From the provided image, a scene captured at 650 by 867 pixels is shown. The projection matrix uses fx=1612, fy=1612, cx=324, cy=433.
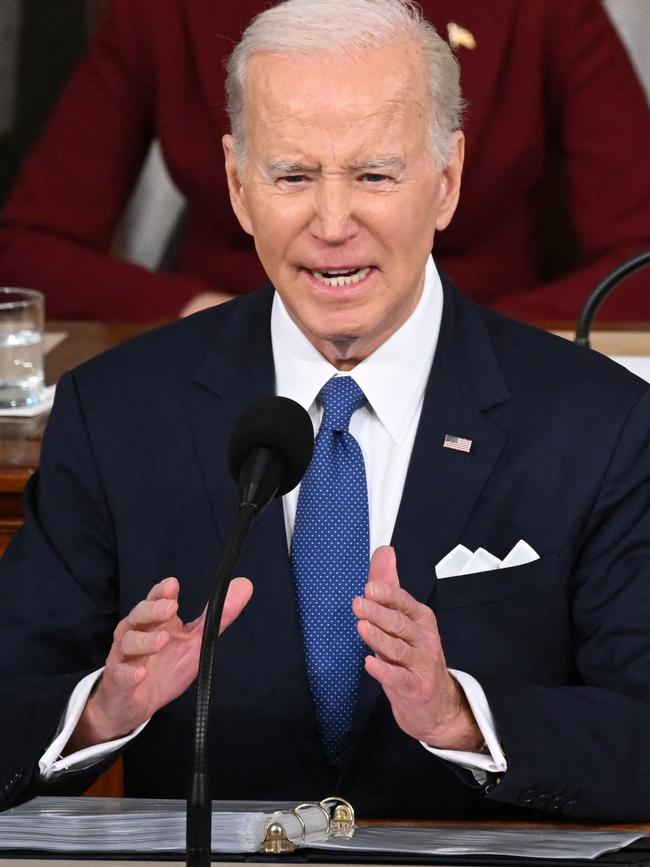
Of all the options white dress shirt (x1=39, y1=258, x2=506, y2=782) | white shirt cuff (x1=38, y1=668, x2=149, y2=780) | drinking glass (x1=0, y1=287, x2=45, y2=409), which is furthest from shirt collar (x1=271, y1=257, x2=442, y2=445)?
drinking glass (x1=0, y1=287, x2=45, y2=409)

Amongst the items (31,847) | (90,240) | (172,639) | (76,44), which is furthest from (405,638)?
(76,44)

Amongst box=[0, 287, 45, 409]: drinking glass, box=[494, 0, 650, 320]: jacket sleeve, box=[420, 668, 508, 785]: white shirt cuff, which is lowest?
box=[420, 668, 508, 785]: white shirt cuff

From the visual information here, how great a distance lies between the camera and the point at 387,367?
4.70ft

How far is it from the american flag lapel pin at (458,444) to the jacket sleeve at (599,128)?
1.46 m

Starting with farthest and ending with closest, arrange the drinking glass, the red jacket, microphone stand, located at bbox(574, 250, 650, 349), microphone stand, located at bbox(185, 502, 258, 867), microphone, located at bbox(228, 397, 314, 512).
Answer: the red jacket → the drinking glass → microphone stand, located at bbox(574, 250, 650, 349) → microphone, located at bbox(228, 397, 314, 512) → microphone stand, located at bbox(185, 502, 258, 867)

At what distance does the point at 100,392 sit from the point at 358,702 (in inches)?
15.0

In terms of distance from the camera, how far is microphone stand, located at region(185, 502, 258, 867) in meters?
0.90

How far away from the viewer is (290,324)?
Answer: 1.46 metres

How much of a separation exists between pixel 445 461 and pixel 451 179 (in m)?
0.25

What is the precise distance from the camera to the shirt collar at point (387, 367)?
1.42 meters

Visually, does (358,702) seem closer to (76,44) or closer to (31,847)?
(31,847)

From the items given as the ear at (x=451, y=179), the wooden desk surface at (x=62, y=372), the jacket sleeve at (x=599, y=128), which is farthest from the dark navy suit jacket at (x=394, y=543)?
the jacket sleeve at (x=599, y=128)

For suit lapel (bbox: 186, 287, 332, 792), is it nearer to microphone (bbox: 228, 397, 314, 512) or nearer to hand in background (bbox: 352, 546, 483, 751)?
hand in background (bbox: 352, 546, 483, 751)

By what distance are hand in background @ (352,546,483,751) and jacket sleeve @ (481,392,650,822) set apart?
47 millimetres
